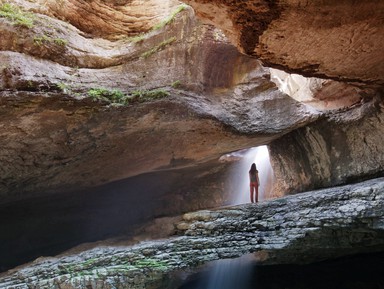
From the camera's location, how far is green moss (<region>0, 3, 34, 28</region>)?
5.73m

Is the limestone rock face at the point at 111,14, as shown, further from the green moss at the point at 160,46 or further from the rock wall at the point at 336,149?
the rock wall at the point at 336,149

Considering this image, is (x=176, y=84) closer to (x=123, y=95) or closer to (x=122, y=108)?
(x=123, y=95)

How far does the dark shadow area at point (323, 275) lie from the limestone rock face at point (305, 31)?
4.49 metres

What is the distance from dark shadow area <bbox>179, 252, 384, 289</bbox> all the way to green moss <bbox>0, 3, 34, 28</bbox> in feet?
20.5

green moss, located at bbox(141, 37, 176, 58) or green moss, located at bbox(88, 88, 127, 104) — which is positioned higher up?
green moss, located at bbox(141, 37, 176, 58)

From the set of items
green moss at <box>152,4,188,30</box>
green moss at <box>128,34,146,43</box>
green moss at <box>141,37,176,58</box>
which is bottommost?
green moss at <box>141,37,176,58</box>

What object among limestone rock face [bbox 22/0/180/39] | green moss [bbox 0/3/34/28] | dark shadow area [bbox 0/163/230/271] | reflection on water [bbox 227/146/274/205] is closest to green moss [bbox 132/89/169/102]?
limestone rock face [bbox 22/0/180/39]

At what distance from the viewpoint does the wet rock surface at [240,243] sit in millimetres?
5344

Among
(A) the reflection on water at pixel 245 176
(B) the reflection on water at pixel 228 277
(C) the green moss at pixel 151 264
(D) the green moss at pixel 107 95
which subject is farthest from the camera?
(A) the reflection on water at pixel 245 176

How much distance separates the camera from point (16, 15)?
19.0 feet

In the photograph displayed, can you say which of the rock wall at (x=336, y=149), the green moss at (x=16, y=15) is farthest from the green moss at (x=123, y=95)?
the rock wall at (x=336, y=149)

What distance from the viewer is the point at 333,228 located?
18.8 ft

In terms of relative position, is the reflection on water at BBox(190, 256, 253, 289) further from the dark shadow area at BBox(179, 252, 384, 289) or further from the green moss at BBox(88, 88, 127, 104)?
the green moss at BBox(88, 88, 127, 104)

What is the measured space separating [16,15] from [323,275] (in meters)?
8.69
